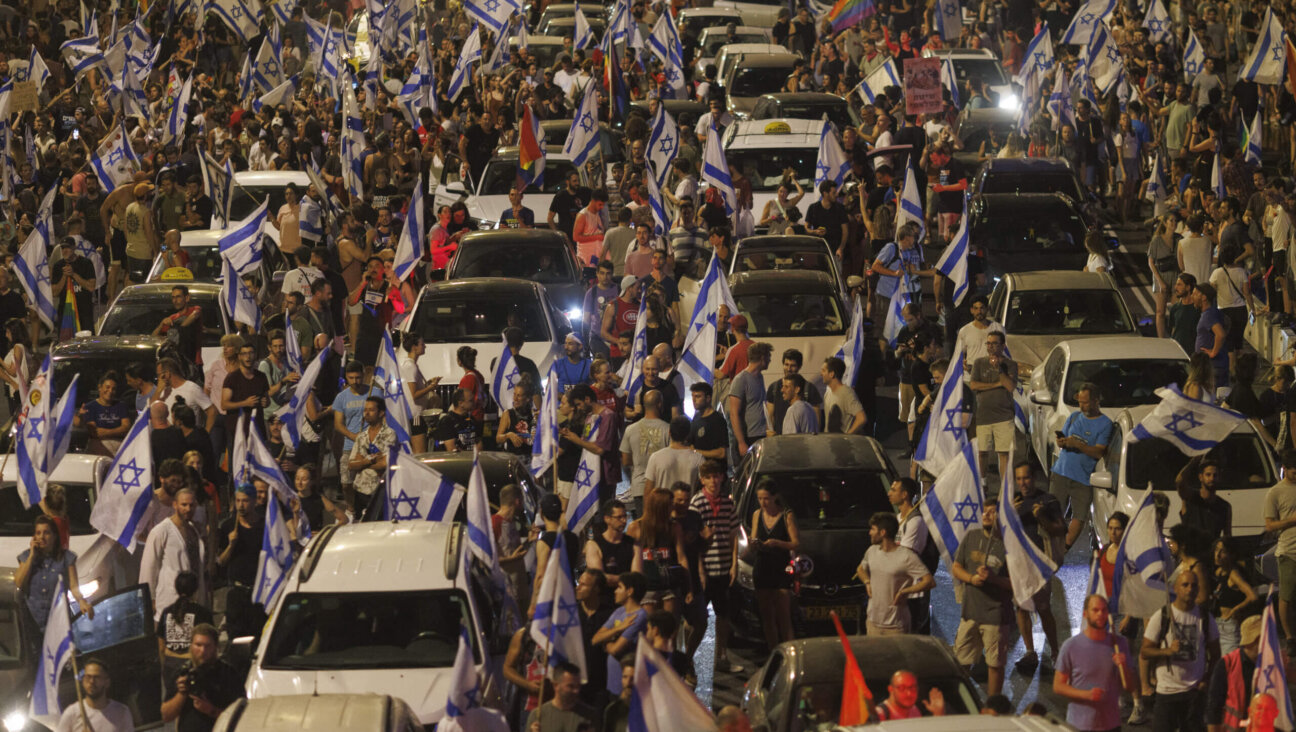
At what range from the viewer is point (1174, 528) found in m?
12.4

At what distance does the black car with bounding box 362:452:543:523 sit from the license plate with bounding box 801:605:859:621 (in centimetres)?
210

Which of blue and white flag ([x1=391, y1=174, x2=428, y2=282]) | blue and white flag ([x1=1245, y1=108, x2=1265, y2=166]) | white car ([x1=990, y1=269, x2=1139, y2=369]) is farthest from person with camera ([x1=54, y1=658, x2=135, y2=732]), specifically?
blue and white flag ([x1=1245, y1=108, x2=1265, y2=166])

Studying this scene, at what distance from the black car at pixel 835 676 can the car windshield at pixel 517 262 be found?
1035 cm

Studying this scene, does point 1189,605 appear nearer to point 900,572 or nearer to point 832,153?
point 900,572

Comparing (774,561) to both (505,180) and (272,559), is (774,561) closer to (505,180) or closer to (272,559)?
(272,559)

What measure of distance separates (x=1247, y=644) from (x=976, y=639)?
68.0 inches

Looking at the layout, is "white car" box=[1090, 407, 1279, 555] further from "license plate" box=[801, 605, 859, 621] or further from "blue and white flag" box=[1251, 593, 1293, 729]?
"blue and white flag" box=[1251, 593, 1293, 729]

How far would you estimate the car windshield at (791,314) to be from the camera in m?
18.9

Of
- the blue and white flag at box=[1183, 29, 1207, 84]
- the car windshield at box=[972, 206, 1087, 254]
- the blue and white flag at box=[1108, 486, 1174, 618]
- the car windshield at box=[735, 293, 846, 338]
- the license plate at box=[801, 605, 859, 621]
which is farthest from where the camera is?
the blue and white flag at box=[1183, 29, 1207, 84]

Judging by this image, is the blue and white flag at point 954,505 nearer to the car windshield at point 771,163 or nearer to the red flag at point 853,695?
the red flag at point 853,695

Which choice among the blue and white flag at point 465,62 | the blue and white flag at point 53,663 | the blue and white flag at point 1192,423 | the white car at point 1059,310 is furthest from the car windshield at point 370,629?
the blue and white flag at point 465,62

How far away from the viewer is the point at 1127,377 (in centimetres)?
1716

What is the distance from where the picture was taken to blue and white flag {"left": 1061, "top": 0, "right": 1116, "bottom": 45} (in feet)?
92.1

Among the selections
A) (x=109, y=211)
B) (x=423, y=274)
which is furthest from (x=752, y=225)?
(x=109, y=211)
